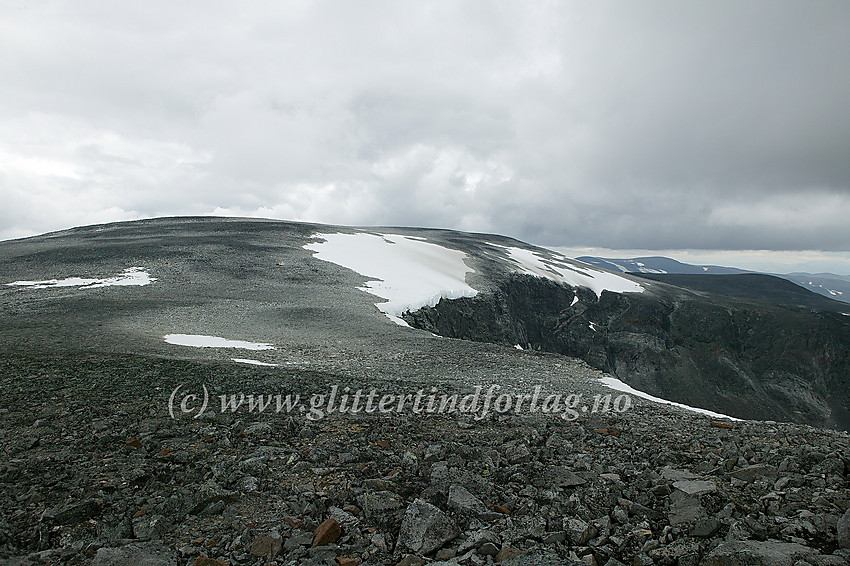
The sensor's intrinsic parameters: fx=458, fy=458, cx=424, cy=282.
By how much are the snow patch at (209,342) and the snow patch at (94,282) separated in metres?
14.6

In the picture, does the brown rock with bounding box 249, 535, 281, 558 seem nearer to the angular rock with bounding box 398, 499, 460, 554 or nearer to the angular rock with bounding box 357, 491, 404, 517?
the angular rock with bounding box 357, 491, 404, 517

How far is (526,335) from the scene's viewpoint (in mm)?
57406

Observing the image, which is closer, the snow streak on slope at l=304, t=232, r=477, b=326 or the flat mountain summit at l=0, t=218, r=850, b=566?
the flat mountain summit at l=0, t=218, r=850, b=566

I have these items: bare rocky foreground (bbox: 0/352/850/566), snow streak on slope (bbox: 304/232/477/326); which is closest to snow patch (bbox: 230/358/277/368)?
bare rocky foreground (bbox: 0/352/850/566)

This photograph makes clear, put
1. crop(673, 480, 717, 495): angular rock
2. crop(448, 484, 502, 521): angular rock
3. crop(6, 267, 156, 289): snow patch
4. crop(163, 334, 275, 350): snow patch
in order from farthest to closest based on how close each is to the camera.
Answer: crop(6, 267, 156, 289): snow patch < crop(163, 334, 275, 350): snow patch < crop(673, 480, 717, 495): angular rock < crop(448, 484, 502, 521): angular rock

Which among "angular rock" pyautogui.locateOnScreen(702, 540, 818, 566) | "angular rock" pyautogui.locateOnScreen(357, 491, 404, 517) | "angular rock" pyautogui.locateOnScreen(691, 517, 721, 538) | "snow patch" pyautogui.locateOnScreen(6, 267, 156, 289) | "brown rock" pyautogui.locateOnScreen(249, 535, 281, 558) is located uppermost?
"snow patch" pyautogui.locateOnScreen(6, 267, 156, 289)

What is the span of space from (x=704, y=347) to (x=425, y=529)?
274 ft

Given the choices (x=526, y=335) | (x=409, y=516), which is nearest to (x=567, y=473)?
(x=409, y=516)

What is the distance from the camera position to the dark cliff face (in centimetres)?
6556

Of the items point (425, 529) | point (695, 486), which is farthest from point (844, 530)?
point (425, 529)

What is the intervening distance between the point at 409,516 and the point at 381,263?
36691 mm

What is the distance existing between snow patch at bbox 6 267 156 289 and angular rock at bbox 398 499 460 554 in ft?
94.7

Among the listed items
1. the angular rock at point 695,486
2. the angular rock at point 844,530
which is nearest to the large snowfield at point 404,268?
the angular rock at point 695,486

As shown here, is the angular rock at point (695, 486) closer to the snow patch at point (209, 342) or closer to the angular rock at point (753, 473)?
the angular rock at point (753, 473)
